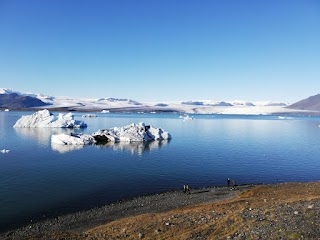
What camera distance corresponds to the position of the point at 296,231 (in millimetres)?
11320

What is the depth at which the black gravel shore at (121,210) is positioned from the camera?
1678 cm

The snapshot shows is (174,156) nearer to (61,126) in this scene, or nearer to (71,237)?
(71,237)

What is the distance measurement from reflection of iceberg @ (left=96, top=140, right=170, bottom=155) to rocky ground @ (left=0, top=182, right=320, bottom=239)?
23.7 metres

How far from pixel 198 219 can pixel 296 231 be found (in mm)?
4730

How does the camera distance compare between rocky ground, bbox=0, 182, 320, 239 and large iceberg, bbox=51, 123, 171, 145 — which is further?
large iceberg, bbox=51, 123, 171, 145

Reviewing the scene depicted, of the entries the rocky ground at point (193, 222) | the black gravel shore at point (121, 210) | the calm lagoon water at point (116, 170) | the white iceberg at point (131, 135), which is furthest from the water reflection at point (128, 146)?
the rocky ground at point (193, 222)

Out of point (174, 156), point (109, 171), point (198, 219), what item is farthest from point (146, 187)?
point (174, 156)

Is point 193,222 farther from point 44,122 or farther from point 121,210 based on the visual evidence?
point 44,122

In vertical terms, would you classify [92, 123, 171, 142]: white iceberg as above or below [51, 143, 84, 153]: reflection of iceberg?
above

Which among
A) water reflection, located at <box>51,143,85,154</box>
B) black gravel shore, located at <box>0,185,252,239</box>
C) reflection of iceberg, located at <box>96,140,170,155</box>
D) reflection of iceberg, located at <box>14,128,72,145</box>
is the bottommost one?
black gravel shore, located at <box>0,185,252,239</box>

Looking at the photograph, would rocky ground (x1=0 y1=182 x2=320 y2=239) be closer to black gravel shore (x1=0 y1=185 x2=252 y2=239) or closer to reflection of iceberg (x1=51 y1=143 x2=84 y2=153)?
black gravel shore (x1=0 y1=185 x2=252 y2=239)

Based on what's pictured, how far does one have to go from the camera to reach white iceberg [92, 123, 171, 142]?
5450cm

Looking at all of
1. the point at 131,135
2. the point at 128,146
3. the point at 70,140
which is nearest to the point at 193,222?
the point at 128,146

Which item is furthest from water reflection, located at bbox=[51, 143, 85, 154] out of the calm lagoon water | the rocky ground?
the rocky ground
